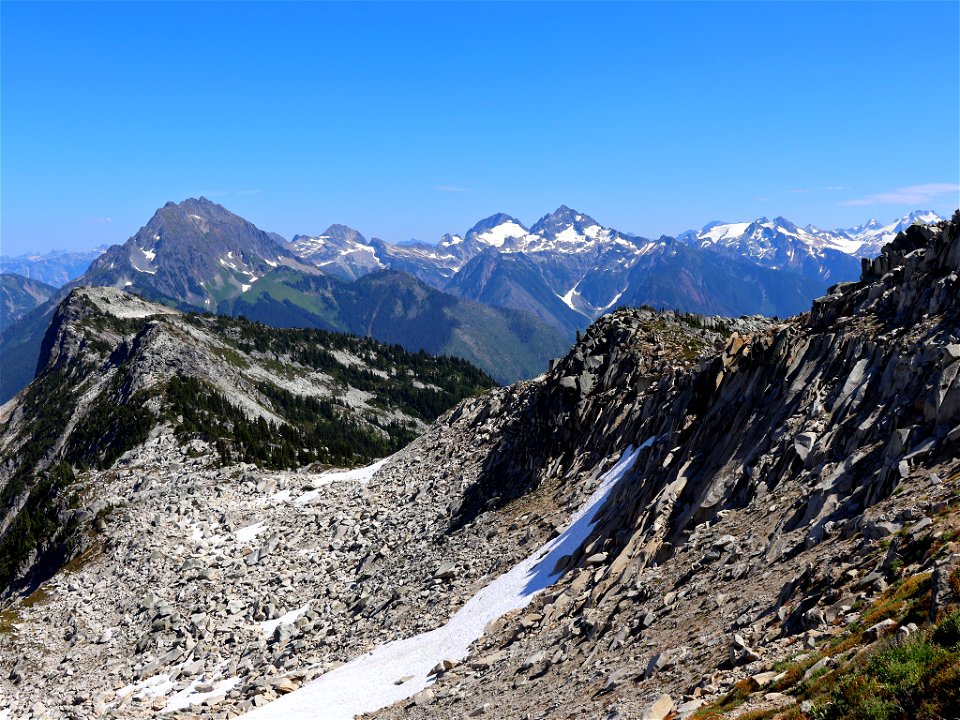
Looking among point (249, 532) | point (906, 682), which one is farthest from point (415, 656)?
point (249, 532)

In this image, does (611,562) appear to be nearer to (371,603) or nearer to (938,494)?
(938,494)

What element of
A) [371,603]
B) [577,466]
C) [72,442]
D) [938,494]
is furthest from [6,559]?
[938,494]

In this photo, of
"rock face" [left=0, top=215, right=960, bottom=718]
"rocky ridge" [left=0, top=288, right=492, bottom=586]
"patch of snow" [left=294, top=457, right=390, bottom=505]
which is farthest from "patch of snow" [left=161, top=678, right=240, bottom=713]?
"rocky ridge" [left=0, top=288, right=492, bottom=586]

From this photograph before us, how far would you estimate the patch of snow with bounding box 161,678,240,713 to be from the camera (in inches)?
1903

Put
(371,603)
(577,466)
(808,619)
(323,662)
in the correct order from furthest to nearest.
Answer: (577,466) → (371,603) → (323,662) → (808,619)

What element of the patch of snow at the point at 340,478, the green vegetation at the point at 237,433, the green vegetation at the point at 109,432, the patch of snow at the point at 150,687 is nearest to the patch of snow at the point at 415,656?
the patch of snow at the point at 150,687

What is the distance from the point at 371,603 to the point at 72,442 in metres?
111

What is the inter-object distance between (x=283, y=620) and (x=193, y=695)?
9.58 metres

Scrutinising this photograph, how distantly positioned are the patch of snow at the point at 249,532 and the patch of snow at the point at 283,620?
1911 centimetres

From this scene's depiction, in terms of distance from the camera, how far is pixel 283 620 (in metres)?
58.2

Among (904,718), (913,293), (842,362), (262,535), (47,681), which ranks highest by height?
(913,293)

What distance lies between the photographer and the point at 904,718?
1412 cm

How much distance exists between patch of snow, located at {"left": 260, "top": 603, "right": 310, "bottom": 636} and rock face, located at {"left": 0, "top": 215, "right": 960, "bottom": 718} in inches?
6.6

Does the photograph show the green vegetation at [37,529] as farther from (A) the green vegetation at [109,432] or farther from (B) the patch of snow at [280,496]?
(B) the patch of snow at [280,496]
